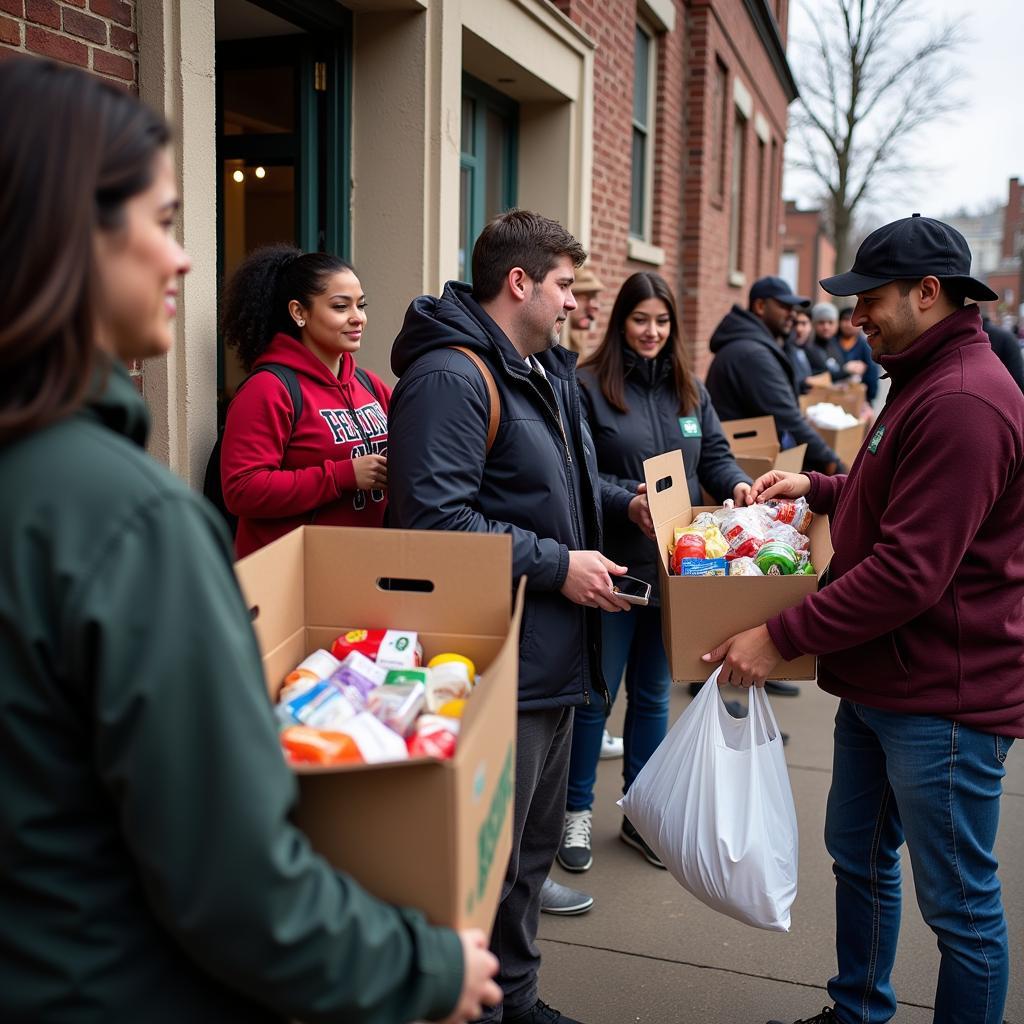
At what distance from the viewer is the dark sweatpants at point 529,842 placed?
2465mm

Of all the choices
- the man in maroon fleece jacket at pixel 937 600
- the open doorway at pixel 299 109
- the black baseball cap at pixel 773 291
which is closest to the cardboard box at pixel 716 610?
the man in maroon fleece jacket at pixel 937 600

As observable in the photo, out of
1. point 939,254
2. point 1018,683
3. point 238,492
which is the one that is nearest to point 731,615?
point 1018,683

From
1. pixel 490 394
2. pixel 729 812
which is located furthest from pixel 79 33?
pixel 729 812

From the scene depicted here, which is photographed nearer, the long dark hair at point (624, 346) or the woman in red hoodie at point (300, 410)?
the woman in red hoodie at point (300, 410)

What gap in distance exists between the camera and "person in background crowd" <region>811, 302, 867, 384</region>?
10320mm

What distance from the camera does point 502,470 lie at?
8.10 feet

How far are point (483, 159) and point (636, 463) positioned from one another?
9.84ft

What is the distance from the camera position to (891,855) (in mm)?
2602

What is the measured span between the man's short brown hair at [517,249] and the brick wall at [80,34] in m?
1.12

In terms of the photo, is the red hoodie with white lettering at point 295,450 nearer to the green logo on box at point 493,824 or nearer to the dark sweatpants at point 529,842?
the dark sweatpants at point 529,842

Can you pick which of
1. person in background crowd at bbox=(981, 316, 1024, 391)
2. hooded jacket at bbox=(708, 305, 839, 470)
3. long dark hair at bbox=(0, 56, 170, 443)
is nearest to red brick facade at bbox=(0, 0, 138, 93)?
long dark hair at bbox=(0, 56, 170, 443)

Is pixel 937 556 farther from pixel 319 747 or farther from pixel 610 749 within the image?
pixel 610 749

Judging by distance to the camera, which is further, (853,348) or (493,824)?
(853,348)

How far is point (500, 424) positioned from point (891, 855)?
4.83 feet
